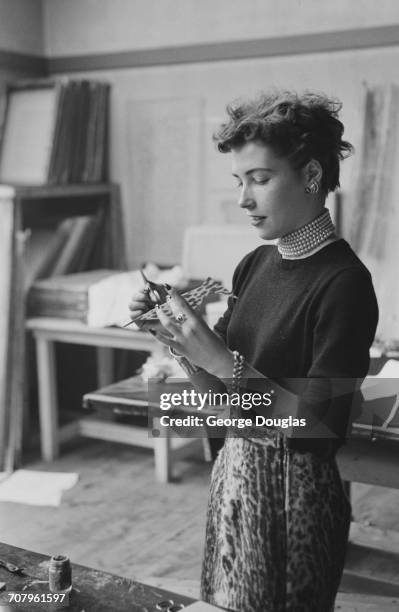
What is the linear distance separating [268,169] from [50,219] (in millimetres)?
3155

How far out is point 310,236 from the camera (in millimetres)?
1679

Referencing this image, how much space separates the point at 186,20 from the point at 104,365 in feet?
6.28

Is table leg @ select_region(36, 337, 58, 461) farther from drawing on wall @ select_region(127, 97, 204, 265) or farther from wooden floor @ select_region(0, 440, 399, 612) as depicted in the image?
drawing on wall @ select_region(127, 97, 204, 265)

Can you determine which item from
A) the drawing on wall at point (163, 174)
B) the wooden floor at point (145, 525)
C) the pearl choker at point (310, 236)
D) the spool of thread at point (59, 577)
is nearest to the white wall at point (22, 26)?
the drawing on wall at point (163, 174)

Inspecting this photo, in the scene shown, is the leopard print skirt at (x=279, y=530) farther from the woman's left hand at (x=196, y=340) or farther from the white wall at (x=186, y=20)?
the white wall at (x=186, y=20)

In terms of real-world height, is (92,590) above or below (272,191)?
below

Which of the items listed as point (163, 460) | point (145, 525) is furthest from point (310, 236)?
point (163, 460)

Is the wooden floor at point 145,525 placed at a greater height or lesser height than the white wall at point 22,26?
lesser

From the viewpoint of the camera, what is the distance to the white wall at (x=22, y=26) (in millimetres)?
4473

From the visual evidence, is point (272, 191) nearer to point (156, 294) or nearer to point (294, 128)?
point (294, 128)

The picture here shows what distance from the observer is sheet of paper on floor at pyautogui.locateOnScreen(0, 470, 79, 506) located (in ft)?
12.3

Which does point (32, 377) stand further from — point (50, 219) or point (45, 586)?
point (45, 586)

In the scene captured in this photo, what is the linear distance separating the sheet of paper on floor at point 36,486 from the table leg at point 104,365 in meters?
0.70

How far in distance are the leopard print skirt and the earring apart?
0.50 metres
